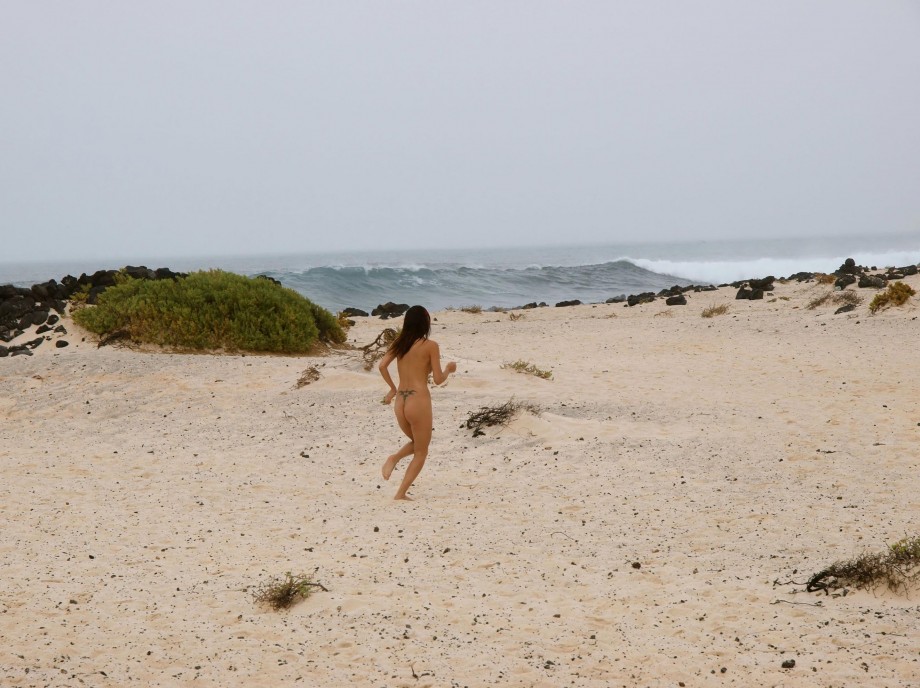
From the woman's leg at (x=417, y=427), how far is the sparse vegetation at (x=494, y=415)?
7.40 feet

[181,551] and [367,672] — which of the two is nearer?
[367,672]

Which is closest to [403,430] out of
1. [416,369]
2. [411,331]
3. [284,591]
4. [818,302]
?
[416,369]

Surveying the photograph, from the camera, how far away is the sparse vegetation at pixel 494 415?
979cm

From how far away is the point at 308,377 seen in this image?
1222 centimetres

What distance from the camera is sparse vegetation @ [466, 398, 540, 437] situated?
32.1 feet

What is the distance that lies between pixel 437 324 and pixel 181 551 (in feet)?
52.5

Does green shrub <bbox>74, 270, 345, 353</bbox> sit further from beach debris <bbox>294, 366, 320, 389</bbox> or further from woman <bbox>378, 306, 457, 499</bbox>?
woman <bbox>378, 306, 457, 499</bbox>

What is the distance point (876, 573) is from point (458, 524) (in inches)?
123

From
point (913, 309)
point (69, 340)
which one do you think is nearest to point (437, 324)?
point (69, 340)

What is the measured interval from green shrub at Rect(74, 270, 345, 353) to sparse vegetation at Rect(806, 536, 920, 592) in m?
11.3

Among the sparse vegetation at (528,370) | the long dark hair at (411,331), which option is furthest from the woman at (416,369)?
the sparse vegetation at (528,370)

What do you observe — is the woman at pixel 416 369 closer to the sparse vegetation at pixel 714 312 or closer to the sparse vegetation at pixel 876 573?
the sparse vegetation at pixel 876 573

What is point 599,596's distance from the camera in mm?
5289

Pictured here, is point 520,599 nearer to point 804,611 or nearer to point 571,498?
point 804,611
